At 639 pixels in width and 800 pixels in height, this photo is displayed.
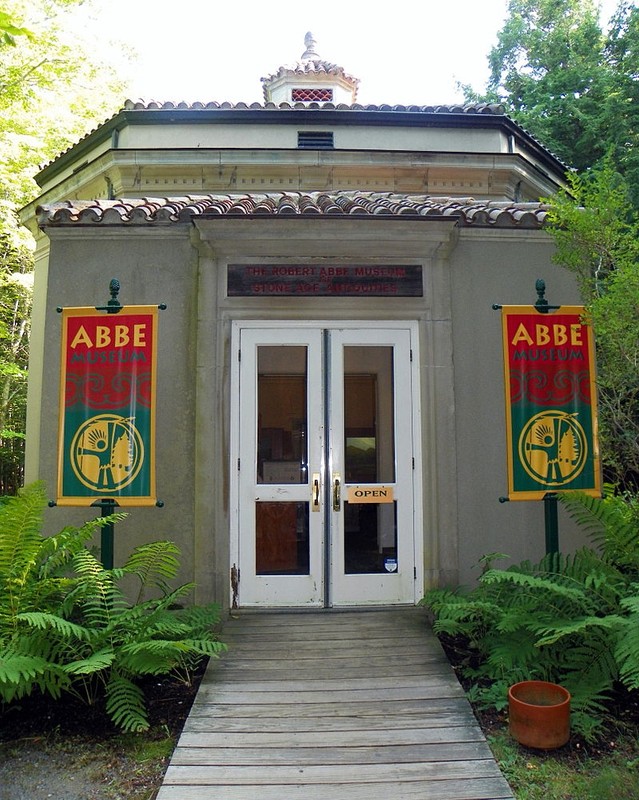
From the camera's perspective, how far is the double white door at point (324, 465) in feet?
17.9

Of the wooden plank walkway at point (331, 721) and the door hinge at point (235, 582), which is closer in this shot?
the wooden plank walkway at point (331, 721)

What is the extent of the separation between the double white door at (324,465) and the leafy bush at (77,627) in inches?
41.8

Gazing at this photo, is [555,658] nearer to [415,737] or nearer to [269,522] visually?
[415,737]

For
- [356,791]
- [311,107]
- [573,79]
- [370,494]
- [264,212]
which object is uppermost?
[573,79]

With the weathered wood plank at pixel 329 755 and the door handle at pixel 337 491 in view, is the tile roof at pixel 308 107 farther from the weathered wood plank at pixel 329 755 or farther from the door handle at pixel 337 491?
the weathered wood plank at pixel 329 755

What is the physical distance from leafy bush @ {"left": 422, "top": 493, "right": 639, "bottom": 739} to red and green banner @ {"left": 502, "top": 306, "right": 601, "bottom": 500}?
313mm

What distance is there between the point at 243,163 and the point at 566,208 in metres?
6.27

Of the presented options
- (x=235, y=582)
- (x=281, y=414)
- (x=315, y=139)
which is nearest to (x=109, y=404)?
(x=281, y=414)

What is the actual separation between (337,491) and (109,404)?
2307 mm

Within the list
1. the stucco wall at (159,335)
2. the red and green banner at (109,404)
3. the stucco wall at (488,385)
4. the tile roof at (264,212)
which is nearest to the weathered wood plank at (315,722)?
the stucco wall at (159,335)

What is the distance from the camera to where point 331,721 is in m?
3.91

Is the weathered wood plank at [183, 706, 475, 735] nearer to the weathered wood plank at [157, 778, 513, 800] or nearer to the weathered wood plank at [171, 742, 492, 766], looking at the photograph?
the weathered wood plank at [171, 742, 492, 766]

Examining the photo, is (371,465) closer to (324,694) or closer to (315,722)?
(324,694)

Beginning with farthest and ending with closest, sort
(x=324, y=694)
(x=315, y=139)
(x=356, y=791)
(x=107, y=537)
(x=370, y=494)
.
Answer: (x=315, y=139) < (x=370, y=494) < (x=107, y=537) < (x=324, y=694) < (x=356, y=791)
